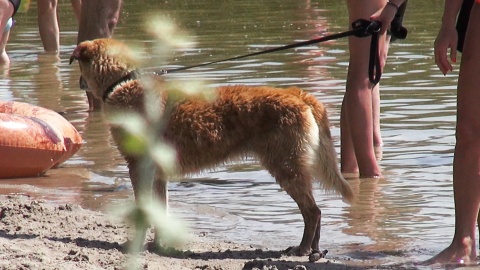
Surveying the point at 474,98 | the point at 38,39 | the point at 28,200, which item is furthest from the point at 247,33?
the point at 474,98

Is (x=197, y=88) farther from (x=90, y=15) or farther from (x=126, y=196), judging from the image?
(x=90, y=15)

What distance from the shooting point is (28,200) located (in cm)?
636

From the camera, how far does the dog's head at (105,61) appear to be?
224 inches

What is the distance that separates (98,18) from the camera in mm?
9180

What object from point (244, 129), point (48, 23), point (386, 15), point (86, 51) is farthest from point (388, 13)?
point (48, 23)

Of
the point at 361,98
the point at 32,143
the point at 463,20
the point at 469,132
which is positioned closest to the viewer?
the point at 469,132

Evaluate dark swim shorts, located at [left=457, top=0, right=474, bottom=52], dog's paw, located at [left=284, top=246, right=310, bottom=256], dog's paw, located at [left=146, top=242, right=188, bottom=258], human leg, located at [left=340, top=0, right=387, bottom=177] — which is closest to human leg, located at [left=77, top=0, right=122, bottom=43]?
human leg, located at [left=340, top=0, right=387, bottom=177]

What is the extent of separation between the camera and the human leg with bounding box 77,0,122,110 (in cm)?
918

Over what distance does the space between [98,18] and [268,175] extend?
2.67 meters

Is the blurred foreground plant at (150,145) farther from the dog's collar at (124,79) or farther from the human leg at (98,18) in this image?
the human leg at (98,18)

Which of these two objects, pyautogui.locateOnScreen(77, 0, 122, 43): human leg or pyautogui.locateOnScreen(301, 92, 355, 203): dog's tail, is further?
pyautogui.locateOnScreen(77, 0, 122, 43): human leg

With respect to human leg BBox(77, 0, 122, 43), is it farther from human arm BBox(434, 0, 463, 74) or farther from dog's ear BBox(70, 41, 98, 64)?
human arm BBox(434, 0, 463, 74)

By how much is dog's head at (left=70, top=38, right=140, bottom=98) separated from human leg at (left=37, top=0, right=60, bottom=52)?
8361 mm

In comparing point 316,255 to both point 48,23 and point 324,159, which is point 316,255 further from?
point 48,23
